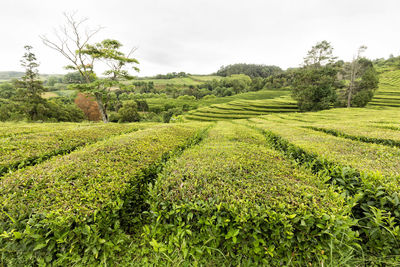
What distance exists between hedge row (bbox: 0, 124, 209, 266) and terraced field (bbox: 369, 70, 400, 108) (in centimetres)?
4651

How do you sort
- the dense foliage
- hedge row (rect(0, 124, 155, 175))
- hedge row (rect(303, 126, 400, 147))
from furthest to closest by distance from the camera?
1. the dense foliage
2. hedge row (rect(303, 126, 400, 147))
3. hedge row (rect(0, 124, 155, 175))

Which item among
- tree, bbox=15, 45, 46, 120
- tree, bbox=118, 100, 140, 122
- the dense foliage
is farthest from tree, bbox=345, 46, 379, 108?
the dense foliage

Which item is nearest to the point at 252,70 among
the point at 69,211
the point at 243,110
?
the point at 243,110

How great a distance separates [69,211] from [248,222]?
246cm

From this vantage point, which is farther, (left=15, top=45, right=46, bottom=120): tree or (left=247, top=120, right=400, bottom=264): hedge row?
(left=15, top=45, right=46, bottom=120): tree

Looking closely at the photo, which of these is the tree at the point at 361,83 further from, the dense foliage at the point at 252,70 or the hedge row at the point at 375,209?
the dense foliage at the point at 252,70

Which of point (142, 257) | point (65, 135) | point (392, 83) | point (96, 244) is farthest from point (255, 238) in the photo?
point (392, 83)

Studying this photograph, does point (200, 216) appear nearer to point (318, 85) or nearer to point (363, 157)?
point (363, 157)

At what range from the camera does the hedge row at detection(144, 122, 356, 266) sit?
188cm

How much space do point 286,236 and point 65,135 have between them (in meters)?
7.78

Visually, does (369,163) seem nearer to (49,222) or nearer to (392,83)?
(49,222)

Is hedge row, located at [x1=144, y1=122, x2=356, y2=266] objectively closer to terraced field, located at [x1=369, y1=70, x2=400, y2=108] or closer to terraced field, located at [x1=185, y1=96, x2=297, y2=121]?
terraced field, located at [x1=185, y1=96, x2=297, y2=121]

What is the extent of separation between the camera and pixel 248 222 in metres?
1.96

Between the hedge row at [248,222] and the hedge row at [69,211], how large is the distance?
2.03 feet
